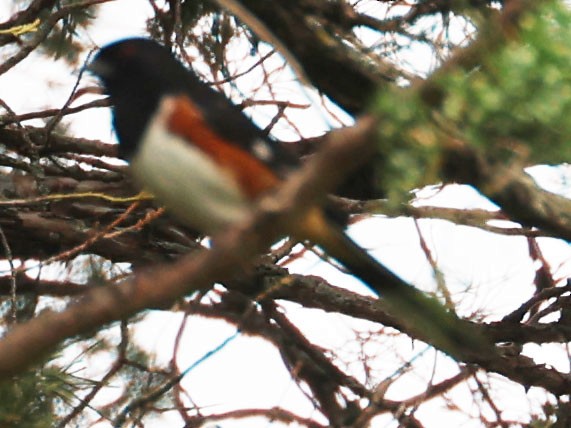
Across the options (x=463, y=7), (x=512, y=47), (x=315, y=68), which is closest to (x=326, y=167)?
(x=512, y=47)

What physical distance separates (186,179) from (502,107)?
47.4 inches

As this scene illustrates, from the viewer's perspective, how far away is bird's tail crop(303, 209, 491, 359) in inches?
91.0

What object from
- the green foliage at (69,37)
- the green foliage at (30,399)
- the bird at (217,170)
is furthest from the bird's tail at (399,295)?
the green foliage at (69,37)

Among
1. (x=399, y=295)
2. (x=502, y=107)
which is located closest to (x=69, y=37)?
(x=399, y=295)

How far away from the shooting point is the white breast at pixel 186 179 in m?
2.46

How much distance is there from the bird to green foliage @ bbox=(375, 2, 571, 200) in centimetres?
86

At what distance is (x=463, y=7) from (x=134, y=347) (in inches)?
83.7

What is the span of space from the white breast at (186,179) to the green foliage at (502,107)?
1037 mm

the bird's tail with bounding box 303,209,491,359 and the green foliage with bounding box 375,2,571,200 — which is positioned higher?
the bird's tail with bounding box 303,209,491,359

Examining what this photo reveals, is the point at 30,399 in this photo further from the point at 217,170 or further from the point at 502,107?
the point at 502,107

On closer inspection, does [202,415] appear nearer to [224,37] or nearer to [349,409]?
[349,409]

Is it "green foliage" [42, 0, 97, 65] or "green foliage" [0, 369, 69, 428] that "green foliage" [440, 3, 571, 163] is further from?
"green foliage" [42, 0, 97, 65]

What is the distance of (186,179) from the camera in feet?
8.15

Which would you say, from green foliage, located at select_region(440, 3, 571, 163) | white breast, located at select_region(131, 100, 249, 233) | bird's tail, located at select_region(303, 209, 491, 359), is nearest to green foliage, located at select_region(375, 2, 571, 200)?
green foliage, located at select_region(440, 3, 571, 163)
